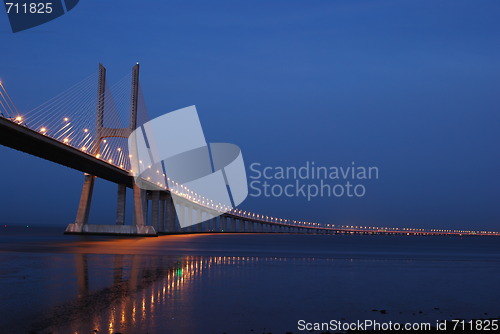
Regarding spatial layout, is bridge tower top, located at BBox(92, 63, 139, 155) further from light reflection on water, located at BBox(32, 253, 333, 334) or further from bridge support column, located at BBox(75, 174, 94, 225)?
light reflection on water, located at BBox(32, 253, 333, 334)

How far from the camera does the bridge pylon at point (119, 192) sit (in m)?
62.9

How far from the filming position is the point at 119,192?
2825 inches

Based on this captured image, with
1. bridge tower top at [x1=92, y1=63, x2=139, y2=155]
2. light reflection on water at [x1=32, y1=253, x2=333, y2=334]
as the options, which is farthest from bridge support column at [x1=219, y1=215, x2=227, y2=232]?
light reflection on water at [x1=32, y1=253, x2=333, y2=334]

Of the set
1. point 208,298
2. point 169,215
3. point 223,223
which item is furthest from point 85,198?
point 223,223

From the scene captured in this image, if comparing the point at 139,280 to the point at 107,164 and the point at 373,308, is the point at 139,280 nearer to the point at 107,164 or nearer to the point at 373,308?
the point at 373,308

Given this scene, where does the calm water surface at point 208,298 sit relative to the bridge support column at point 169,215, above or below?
below

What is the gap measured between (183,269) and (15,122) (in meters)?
20.5

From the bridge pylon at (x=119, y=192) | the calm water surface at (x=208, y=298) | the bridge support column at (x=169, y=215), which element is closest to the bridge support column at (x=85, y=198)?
the bridge pylon at (x=119, y=192)

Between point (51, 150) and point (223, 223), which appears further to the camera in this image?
point (223, 223)

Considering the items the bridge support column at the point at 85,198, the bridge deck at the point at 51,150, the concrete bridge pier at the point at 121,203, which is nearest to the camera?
the bridge deck at the point at 51,150

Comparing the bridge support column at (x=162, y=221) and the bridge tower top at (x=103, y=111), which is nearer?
the bridge tower top at (x=103, y=111)

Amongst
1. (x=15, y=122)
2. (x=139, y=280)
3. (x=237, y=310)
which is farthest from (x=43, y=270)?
(x=15, y=122)

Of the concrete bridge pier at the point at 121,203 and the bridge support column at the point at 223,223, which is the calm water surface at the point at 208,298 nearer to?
the concrete bridge pier at the point at 121,203

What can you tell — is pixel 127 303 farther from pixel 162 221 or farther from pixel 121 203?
pixel 162 221
